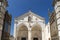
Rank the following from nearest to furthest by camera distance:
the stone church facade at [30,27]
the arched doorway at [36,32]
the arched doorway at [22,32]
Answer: the stone church facade at [30,27], the arched doorway at [22,32], the arched doorway at [36,32]

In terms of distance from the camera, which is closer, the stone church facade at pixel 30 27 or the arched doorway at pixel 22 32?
the stone church facade at pixel 30 27

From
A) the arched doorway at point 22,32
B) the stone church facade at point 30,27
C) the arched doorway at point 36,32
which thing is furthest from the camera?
the arched doorway at point 36,32

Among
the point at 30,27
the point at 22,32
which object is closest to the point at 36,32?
the point at 30,27

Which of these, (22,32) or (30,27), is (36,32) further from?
(22,32)

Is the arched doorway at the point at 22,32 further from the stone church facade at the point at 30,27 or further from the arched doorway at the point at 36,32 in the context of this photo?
the arched doorway at the point at 36,32

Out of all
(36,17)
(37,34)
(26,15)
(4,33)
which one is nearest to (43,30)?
(37,34)

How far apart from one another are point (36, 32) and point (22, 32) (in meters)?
3.26

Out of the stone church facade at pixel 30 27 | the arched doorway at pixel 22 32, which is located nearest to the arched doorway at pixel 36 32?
the stone church facade at pixel 30 27

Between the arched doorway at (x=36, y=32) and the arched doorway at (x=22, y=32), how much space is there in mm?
1539

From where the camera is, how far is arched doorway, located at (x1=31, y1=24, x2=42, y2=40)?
2385cm

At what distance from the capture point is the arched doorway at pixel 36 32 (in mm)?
23848

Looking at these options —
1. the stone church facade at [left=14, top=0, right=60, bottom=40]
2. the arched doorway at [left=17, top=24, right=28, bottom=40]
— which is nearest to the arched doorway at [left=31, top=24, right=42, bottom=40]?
the stone church facade at [left=14, top=0, right=60, bottom=40]

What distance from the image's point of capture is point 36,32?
2397 centimetres

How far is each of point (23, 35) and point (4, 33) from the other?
17.8m
